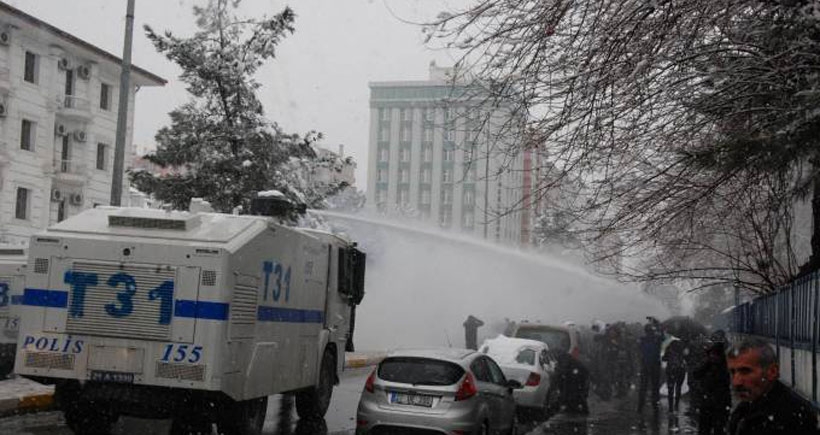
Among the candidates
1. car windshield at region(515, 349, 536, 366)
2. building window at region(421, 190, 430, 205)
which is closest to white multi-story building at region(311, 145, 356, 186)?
car windshield at region(515, 349, 536, 366)

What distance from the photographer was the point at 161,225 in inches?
409

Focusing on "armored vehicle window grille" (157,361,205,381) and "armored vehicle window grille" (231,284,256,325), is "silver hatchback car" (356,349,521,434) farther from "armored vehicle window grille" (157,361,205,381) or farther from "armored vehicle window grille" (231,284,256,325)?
"armored vehicle window grille" (157,361,205,381)

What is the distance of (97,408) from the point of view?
10430mm

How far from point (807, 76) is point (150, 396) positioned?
7801 millimetres

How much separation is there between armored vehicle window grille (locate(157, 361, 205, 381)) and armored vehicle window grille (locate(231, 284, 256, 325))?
656 millimetres

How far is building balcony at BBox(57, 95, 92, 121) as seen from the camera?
1763 inches

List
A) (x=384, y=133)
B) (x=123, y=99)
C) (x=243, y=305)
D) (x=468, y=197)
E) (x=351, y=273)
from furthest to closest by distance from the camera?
(x=384, y=133)
(x=468, y=197)
(x=123, y=99)
(x=351, y=273)
(x=243, y=305)

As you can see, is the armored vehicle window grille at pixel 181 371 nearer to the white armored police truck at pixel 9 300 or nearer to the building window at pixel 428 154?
the white armored police truck at pixel 9 300

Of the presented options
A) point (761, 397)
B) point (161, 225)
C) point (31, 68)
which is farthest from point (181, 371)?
point (31, 68)

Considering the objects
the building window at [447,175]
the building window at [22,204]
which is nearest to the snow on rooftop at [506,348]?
the building window at [22,204]

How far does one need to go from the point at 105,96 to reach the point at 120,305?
138ft

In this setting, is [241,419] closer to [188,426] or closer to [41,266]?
[188,426]

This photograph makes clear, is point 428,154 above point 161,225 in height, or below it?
above

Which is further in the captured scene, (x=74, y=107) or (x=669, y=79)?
(x=74, y=107)
